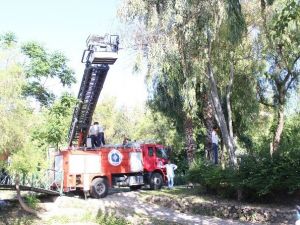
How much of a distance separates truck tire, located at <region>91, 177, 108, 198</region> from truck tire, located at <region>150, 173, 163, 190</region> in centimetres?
314

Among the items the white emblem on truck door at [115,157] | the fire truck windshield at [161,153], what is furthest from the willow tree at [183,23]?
the fire truck windshield at [161,153]

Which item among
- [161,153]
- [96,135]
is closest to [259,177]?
[161,153]

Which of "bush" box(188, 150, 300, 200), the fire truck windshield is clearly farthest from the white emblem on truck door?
"bush" box(188, 150, 300, 200)

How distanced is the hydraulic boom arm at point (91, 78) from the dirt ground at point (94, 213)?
3.36 m

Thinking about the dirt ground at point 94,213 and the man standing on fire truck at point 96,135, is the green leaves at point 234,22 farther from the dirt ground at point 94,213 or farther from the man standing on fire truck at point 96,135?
the man standing on fire truck at point 96,135

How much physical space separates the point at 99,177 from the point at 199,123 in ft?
32.6

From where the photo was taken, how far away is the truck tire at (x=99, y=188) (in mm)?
18391

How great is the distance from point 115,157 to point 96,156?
3.49 feet

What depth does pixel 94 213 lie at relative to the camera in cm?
1533

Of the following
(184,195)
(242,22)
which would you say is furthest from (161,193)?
(242,22)

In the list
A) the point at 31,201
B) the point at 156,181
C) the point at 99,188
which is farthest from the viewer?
the point at 156,181

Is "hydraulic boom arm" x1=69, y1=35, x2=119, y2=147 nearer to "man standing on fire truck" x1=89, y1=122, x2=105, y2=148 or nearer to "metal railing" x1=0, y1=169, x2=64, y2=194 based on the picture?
"man standing on fire truck" x1=89, y1=122, x2=105, y2=148

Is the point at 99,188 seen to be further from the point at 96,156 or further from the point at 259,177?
the point at 259,177

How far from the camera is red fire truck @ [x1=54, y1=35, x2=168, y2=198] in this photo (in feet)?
53.2
